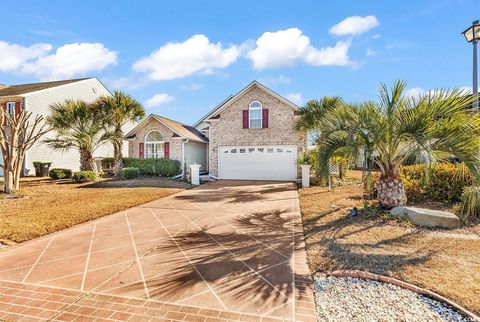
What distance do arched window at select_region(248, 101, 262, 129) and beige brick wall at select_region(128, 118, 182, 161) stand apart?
5459 millimetres

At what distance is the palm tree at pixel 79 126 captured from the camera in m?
16.4

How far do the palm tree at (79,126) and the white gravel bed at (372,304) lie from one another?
1742cm

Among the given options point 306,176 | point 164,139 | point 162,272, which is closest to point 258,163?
point 306,176

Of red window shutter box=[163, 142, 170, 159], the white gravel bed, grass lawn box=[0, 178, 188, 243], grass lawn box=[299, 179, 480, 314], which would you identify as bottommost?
the white gravel bed

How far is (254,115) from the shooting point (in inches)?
699

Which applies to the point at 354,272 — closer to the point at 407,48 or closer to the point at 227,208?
the point at 227,208

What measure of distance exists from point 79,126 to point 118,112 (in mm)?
2549

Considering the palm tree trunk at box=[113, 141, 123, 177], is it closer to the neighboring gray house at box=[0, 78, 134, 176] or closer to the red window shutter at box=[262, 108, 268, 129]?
the neighboring gray house at box=[0, 78, 134, 176]

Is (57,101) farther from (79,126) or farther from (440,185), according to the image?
(440,185)

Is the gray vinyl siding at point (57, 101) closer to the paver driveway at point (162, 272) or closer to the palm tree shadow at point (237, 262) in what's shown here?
the paver driveway at point (162, 272)

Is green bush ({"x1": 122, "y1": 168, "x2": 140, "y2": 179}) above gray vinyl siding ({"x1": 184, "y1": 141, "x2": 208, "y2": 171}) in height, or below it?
below

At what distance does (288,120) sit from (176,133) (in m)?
8.08

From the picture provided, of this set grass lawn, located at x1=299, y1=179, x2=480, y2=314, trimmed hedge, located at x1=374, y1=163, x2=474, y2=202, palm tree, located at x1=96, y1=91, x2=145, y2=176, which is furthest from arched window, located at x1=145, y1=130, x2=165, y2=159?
trimmed hedge, located at x1=374, y1=163, x2=474, y2=202

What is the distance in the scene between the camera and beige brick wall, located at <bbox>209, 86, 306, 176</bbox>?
17.1m
